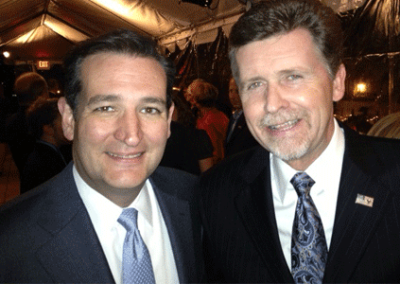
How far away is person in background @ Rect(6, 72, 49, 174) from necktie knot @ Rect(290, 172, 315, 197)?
8.22 ft

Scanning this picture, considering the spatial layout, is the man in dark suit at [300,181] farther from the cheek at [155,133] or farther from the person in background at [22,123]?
the person in background at [22,123]

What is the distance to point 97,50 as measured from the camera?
1579 millimetres

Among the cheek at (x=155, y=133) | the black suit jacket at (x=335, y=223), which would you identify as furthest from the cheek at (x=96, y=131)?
the black suit jacket at (x=335, y=223)

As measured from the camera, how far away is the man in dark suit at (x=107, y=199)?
1.34 m

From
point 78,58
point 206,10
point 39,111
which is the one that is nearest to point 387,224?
point 78,58

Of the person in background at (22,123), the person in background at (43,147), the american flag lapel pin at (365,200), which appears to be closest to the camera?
the american flag lapel pin at (365,200)

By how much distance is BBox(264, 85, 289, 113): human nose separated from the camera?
1524mm

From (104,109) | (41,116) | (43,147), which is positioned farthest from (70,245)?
(41,116)

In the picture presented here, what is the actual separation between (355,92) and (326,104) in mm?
1753

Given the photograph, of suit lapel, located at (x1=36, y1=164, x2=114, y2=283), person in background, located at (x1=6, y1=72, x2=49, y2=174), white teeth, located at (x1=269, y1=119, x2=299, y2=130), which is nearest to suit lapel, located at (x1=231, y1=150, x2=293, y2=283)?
white teeth, located at (x1=269, y1=119, x2=299, y2=130)

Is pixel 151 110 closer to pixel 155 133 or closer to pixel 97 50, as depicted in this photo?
pixel 155 133

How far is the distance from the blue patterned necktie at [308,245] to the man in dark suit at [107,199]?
0.48m

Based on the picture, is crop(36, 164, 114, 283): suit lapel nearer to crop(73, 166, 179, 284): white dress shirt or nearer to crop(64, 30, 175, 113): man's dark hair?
crop(73, 166, 179, 284): white dress shirt

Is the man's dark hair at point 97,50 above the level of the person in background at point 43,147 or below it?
above
